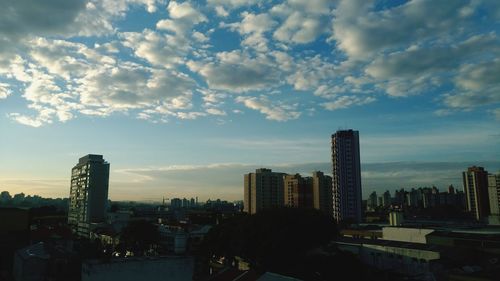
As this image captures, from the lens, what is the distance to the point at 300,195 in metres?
121

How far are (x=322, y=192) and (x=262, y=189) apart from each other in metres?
20.1

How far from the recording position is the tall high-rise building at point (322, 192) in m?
121

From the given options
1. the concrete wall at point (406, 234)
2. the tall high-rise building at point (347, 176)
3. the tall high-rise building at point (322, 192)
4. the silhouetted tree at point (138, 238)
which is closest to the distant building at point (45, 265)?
the silhouetted tree at point (138, 238)

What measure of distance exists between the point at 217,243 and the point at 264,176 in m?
83.4

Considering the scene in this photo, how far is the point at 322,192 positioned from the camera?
398ft

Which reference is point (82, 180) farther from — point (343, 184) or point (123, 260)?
point (123, 260)

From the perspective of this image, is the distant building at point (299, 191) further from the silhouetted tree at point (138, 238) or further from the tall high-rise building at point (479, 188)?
the silhouetted tree at point (138, 238)

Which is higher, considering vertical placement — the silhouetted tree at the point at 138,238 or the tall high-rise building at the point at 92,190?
the tall high-rise building at the point at 92,190

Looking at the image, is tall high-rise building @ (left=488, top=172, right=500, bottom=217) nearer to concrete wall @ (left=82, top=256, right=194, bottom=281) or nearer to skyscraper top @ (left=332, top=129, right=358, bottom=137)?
skyscraper top @ (left=332, top=129, right=358, bottom=137)

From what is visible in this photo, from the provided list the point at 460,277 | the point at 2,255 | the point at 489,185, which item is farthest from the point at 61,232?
the point at 489,185

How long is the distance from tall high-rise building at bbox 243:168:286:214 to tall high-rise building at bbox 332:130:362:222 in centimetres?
3089

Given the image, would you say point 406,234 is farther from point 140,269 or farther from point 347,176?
point 347,176

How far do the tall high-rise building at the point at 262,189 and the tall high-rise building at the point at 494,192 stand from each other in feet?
207

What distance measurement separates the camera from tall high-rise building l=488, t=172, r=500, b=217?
115312mm
